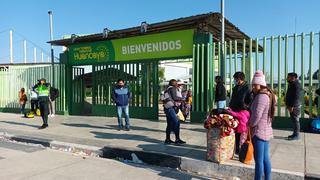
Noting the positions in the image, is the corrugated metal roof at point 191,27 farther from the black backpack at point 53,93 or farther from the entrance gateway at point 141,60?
the black backpack at point 53,93

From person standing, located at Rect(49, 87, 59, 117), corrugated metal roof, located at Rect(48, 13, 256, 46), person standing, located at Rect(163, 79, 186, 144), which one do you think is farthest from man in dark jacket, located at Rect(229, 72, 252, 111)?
person standing, located at Rect(49, 87, 59, 117)

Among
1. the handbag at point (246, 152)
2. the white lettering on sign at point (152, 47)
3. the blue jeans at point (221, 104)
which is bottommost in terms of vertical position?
the handbag at point (246, 152)

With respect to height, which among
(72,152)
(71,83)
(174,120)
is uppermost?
(71,83)

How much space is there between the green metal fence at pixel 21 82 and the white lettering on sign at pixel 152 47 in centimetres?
412

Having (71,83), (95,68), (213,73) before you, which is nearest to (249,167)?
(213,73)

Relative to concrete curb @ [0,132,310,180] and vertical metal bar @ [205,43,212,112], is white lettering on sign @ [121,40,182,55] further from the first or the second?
concrete curb @ [0,132,310,180]

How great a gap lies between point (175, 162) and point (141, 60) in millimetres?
7356

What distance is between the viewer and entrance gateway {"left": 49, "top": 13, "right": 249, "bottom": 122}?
1181cm

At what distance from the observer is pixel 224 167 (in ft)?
20.3

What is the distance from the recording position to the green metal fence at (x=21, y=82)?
1625 centimetres

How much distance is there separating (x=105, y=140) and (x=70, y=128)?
9.45 ft

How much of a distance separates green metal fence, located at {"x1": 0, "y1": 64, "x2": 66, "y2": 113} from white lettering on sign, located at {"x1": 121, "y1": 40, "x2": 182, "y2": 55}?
162 inches

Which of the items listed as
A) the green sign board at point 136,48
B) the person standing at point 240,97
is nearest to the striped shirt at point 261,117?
the person standing at point 240,97

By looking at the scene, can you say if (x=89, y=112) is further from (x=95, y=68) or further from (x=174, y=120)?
(x=174, y=120)
